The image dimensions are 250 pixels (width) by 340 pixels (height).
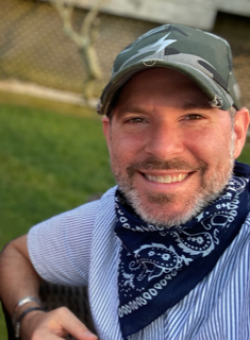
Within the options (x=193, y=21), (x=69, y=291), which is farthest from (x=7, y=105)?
(x=69, y=291)

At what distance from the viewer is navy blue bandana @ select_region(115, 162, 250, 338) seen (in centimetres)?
157

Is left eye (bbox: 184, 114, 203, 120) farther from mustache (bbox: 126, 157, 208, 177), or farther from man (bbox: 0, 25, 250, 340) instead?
mustache (bbox: 126, 157, 208, 177)

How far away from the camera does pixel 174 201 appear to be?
1.66 m

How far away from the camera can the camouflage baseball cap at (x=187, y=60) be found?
1539mm

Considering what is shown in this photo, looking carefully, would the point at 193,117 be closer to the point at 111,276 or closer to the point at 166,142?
the point at 166,142

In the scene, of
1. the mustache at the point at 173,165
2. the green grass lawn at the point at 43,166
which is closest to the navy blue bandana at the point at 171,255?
the mustache at the point at 173,165

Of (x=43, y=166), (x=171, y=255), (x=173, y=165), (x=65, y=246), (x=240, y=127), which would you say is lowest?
(x=43, y=166)

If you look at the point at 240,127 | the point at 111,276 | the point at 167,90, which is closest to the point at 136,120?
the point at 167,90

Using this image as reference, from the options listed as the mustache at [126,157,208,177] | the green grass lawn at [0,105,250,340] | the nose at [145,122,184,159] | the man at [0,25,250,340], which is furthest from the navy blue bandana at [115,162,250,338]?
the green grass lawn at [0,105,250,340]

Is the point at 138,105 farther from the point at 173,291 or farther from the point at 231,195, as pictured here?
the point at 173,291

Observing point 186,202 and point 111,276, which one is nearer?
point 186,202

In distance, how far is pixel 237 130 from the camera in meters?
1.79

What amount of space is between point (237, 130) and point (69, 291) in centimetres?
113

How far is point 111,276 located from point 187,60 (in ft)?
3.01
